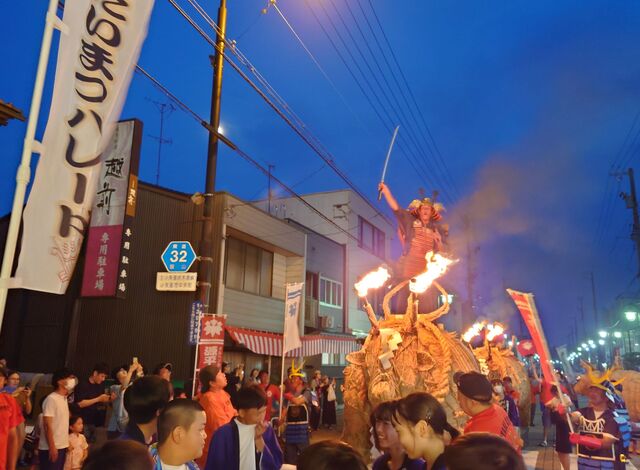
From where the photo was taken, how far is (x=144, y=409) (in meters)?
3.43

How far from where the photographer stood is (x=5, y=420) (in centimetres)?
509

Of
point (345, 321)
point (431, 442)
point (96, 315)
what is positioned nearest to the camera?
point (431, 442)

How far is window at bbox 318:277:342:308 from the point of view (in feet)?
81.9

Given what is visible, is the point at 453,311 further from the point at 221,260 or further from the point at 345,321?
the point at 221,260

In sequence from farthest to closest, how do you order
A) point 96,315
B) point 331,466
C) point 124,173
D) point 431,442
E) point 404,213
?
point 96,315
point 124,173
point 404,213
point 431,442
point 331,466

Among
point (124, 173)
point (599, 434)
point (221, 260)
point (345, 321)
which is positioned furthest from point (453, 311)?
point (599, 434)

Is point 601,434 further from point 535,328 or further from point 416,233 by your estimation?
point 416,233

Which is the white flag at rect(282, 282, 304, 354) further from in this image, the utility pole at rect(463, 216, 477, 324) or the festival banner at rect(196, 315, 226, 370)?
the utility pole at rect(463, 216, 477, 324)

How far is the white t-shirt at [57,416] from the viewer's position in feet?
19.9

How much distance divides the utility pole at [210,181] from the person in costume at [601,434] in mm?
6741

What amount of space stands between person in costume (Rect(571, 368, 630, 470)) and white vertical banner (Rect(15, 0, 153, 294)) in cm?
567

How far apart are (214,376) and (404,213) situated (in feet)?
14.9

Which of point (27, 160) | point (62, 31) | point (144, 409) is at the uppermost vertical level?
point (62, 31)

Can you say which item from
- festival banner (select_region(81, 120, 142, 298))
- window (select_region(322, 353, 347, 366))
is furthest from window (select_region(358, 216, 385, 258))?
festival banner (select_region(81, 120, 142, 298))
